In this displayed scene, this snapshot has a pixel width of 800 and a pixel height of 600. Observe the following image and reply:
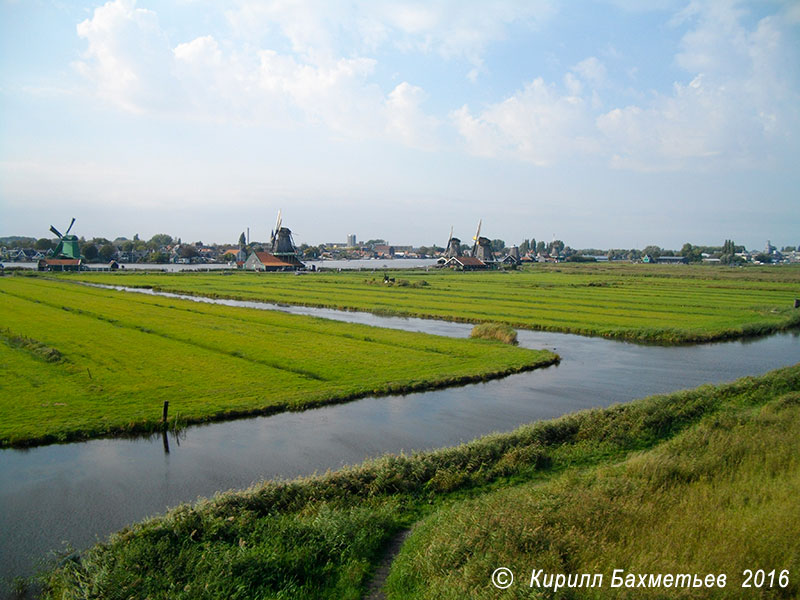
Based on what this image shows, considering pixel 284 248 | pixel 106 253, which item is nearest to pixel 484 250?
pixel 284 248

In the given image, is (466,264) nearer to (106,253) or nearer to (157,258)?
(157,258)

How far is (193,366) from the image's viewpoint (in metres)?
23.9

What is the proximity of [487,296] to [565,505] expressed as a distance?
168ft

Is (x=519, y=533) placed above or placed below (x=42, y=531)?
above

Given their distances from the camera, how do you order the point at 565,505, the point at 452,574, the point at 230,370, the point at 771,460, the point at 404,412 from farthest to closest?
the point at 230,370, the point at 404,412, the point at 771,460, the point at 565,505, the point at 452,574

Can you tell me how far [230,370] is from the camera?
23312mm

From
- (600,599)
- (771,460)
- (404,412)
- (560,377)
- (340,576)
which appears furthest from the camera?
(560,377)

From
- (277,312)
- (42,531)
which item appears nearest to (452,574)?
(42,531)

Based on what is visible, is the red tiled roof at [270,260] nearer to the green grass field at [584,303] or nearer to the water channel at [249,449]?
the green grass field at [584,303]

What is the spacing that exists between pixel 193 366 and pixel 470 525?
1801 centimetres

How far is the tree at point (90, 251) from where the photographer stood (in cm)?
16340

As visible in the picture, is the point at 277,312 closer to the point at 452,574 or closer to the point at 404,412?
the point at 404,412

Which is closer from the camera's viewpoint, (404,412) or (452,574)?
(452,574)

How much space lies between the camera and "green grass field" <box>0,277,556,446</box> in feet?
56.8
